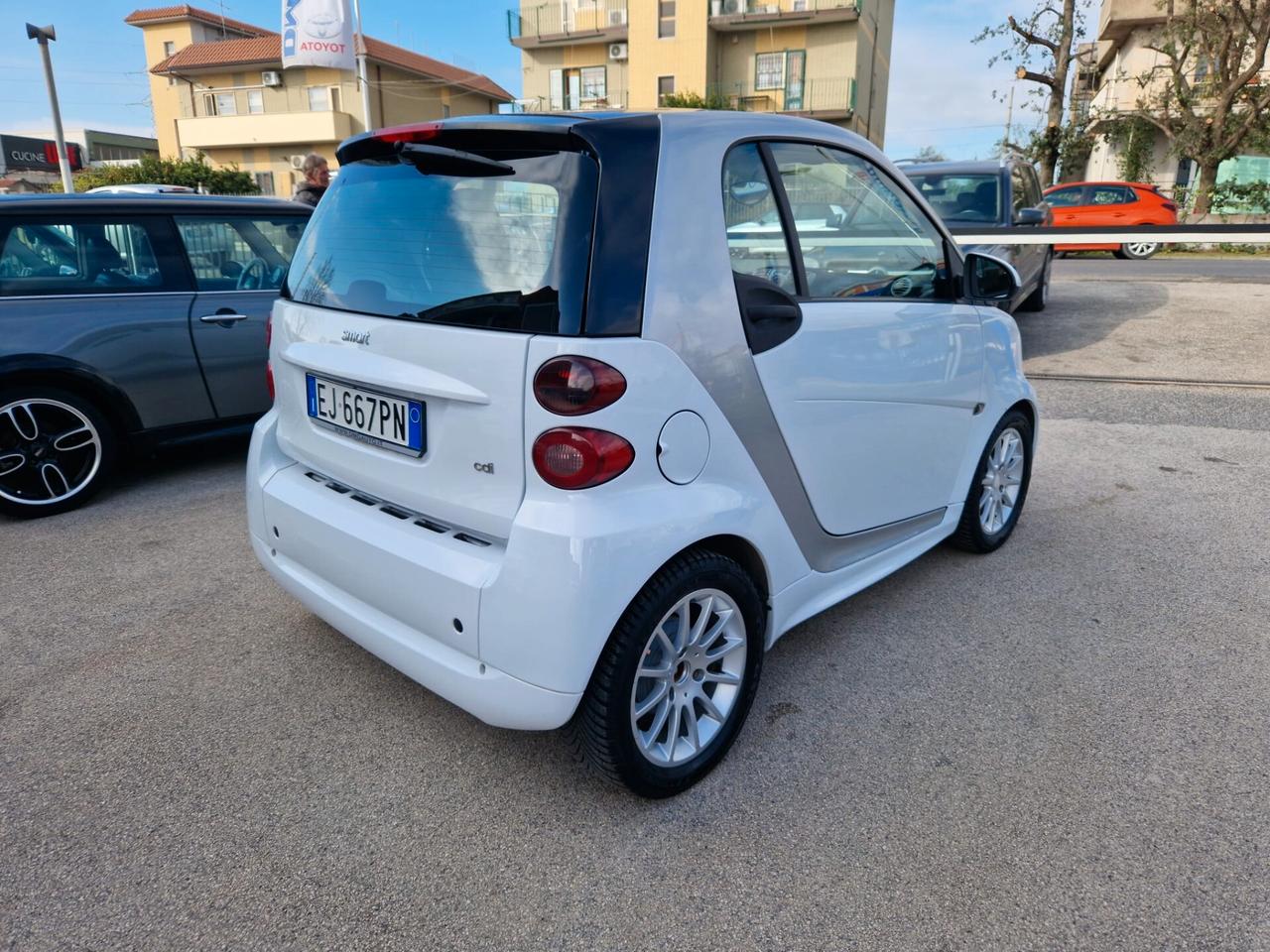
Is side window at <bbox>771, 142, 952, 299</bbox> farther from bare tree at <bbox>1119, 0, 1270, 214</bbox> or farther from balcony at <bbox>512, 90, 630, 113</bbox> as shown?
balcony at <bbox>512, 90, 630, 113</bbox>

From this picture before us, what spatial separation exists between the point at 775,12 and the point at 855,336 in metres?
36.5

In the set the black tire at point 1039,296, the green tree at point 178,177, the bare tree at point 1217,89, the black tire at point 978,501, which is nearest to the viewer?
the black tire at point 978,501

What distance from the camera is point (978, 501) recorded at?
376 cm

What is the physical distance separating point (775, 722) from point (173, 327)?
3.88 m

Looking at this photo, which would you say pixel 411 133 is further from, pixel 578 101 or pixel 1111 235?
pixel 578 101

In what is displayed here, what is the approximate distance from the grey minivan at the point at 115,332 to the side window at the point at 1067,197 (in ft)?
66.8

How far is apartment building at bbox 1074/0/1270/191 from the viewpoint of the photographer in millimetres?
28906

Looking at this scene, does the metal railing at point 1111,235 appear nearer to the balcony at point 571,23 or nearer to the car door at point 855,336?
the car door at point 855,336

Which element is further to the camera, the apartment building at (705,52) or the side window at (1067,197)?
the apartment building at (705,52)

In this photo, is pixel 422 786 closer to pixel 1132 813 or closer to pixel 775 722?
pixel 775 722

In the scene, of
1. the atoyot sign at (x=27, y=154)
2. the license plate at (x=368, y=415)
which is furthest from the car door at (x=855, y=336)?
the atoyot sign at (x=27, y=154)

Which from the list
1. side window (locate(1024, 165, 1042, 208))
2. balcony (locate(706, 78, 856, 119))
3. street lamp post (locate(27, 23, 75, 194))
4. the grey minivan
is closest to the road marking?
side window (locate(1024, 165, 1042, 208))

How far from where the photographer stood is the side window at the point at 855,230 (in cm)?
263

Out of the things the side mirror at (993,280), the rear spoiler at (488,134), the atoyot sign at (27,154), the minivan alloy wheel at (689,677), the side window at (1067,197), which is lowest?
the minivan alloy wheel at (689,677)
